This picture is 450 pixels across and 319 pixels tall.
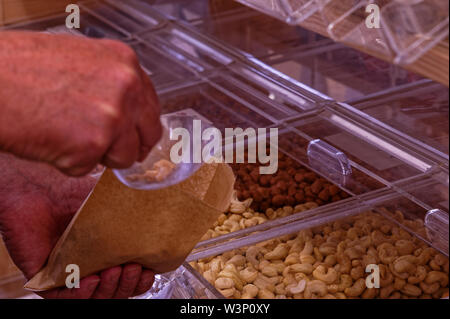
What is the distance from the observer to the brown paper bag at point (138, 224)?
115 centimetres

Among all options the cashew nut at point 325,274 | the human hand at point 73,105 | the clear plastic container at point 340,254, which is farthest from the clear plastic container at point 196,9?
the human hand at point 73,105

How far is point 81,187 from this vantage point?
1.49 metres

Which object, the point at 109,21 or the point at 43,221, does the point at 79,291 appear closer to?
the point at 43,221

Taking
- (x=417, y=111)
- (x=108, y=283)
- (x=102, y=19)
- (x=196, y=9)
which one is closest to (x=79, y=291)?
(x=108, y=283)

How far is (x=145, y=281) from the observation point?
1.31 metres

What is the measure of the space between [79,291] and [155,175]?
0.34 metres

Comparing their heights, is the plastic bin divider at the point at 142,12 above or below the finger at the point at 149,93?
below

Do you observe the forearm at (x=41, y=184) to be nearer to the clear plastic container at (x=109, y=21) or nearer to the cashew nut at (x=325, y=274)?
the cashew nut at (x=325, y=274)

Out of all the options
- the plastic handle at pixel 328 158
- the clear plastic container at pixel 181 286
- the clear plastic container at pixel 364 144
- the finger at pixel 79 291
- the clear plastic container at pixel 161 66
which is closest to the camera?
the finger at pixel 79 291

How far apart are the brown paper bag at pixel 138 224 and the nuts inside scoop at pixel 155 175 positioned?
6 cm

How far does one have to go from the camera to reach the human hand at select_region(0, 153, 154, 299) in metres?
1.28

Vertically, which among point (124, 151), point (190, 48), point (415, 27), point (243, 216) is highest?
point (415, 27)

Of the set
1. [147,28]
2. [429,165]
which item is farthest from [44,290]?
[147,28]

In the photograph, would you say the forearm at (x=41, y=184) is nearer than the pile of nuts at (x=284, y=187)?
Yes
